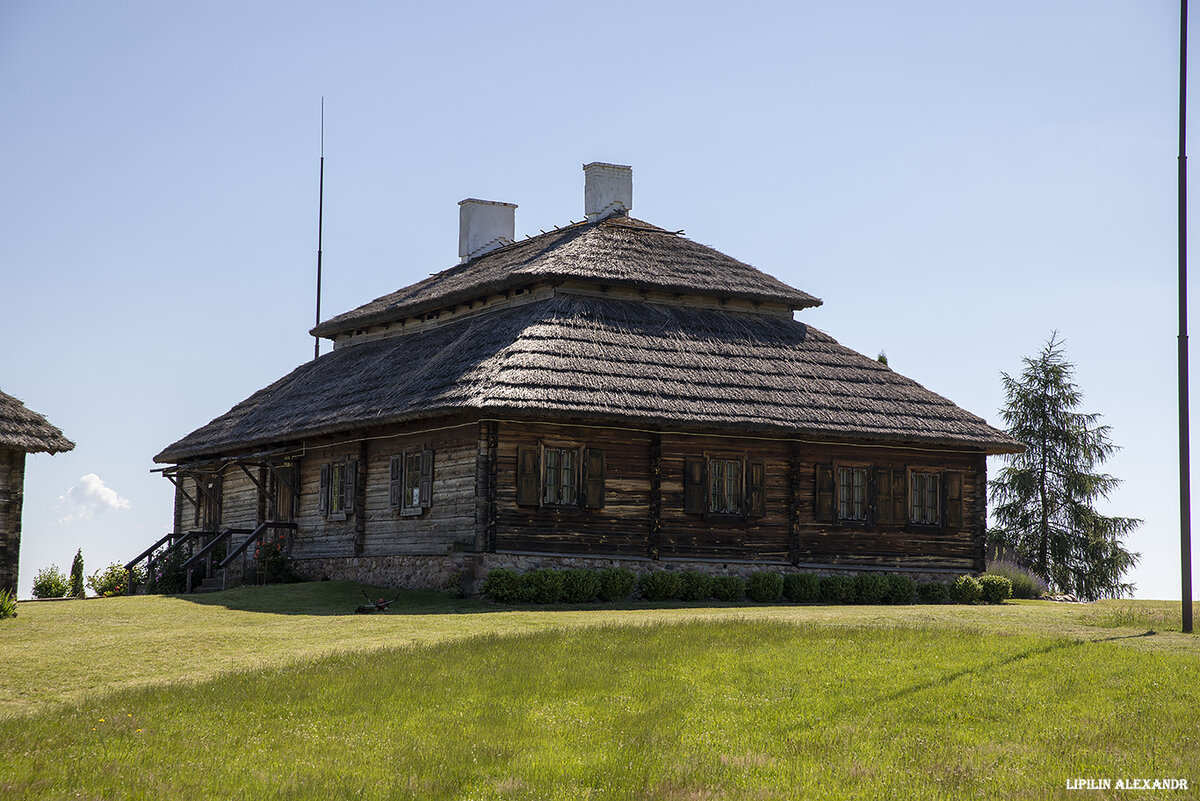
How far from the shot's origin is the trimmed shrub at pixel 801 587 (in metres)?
26.8

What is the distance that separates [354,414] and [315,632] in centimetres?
862

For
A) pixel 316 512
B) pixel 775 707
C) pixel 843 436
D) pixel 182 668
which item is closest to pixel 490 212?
pixel 316 512

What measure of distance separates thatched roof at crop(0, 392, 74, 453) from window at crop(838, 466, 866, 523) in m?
15.0

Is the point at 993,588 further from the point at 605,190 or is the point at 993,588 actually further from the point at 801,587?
the point at 605,190

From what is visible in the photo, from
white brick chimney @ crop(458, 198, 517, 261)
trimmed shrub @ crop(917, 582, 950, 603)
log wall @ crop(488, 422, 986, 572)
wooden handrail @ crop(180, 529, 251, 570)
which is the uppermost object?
white brick chimney @ crop(458, 198, 517, 261)

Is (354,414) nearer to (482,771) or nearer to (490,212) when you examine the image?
(490,212)

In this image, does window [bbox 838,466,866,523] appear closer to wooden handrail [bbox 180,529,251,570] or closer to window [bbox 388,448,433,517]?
window [bbox 388,448,433,517]

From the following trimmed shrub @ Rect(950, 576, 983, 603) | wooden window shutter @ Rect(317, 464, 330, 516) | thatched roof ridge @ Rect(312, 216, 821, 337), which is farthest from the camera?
wooden window shutter @ Rect(317, 464, 330, 516)

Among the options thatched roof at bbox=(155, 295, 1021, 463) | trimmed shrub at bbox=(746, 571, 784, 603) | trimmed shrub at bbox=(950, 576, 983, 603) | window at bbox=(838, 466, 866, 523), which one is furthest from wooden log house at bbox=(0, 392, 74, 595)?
trimmed shrub at bbox=(950, 576, 983, 603)

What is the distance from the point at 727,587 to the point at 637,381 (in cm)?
425

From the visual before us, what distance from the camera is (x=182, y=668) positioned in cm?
1688

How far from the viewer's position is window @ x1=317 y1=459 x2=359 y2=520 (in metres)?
29.2

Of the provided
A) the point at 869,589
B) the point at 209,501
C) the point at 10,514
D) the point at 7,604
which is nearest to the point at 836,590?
the point at 869,589

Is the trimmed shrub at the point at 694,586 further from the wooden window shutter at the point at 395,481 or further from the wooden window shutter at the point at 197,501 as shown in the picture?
the wooden window shutter at the point at 197,501
